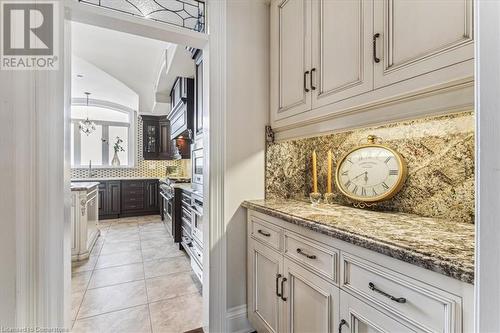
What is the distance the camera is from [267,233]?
1486mm

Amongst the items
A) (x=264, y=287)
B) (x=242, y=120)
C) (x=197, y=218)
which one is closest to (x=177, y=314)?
(x=197, y=218)

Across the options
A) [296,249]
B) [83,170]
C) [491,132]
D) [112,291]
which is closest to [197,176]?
[112,291]

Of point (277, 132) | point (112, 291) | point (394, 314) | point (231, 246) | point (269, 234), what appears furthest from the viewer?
point (112, 291)

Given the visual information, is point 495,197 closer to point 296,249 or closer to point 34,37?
point 296,249

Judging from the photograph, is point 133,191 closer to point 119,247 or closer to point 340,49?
point 119,247

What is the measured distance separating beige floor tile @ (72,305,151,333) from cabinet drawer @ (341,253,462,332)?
164 centimetres

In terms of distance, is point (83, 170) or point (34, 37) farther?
point (83, 170)

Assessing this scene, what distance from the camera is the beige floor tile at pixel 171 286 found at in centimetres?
227

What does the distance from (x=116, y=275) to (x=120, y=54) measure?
2.91m

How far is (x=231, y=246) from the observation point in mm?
1731

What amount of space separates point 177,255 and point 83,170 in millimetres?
4254

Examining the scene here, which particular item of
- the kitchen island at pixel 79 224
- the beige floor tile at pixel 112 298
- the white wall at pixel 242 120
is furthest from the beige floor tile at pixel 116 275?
the white wall at pixel 242 120

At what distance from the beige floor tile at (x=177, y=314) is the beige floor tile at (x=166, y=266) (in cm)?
60

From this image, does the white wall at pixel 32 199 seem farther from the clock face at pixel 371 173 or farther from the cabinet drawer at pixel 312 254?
the clock face at pixel 371 173
